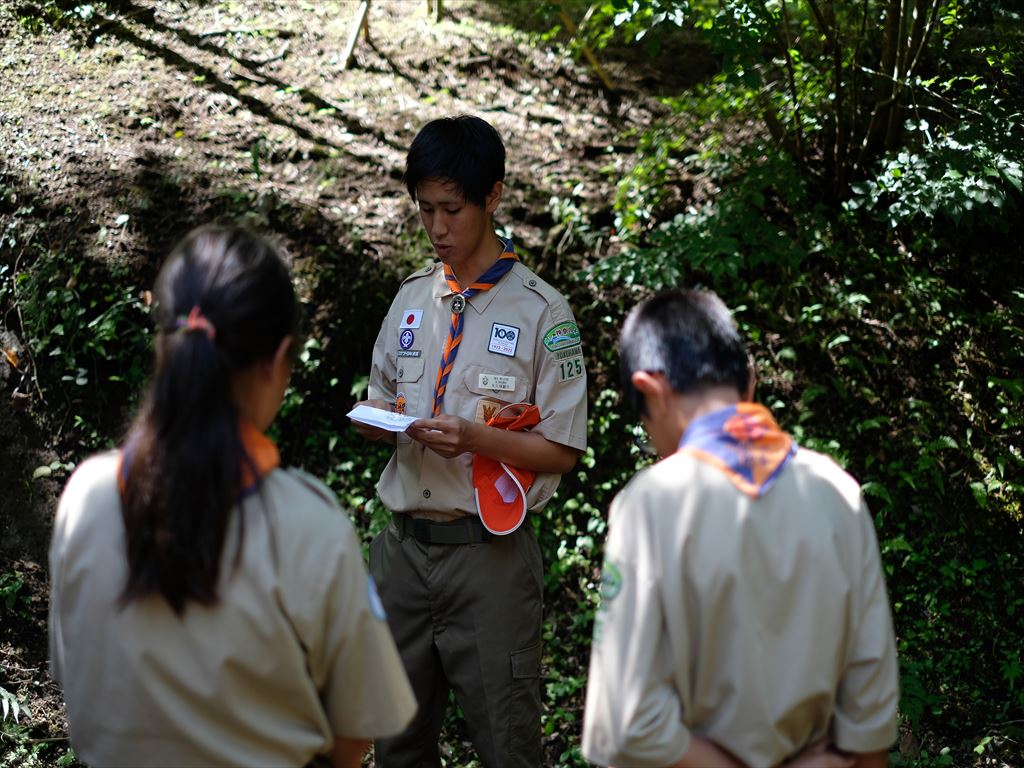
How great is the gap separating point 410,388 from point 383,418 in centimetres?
26

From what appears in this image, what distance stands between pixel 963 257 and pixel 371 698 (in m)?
4.20

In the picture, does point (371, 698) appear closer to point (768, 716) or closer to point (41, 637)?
point (768, 716)

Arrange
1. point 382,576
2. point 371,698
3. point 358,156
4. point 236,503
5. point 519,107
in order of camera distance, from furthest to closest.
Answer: point 519,107, point 358,156, point 382,576, point 371,698, point 236,503

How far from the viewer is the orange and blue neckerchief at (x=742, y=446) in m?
1.61

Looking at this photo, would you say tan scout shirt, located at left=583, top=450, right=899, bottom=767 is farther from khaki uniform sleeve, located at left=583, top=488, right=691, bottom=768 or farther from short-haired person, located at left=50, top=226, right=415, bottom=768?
short-haired person, located at left=50, top=226, right=415, bottom=768

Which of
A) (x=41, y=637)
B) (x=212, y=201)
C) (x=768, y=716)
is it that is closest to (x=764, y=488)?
(x=768, y=716)

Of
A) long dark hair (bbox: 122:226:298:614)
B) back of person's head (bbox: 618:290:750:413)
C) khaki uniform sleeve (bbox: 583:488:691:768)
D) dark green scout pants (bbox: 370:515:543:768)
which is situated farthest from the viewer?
dark green scout pants (bbox: 370:515:543:768)

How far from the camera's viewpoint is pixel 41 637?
12.5 feet

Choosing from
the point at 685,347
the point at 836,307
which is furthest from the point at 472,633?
the point at 836,307

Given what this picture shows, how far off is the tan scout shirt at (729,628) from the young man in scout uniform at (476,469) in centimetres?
97

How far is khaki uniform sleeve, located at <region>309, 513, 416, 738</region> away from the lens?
150cm

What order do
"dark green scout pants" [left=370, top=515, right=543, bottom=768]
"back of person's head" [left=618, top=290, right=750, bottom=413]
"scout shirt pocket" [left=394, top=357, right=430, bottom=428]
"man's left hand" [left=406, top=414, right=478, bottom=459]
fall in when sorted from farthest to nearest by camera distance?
"scout shirt pocket" [left=394, top=357, right=430, bottom=428], "dark green scout pants" [left=370, top=515, right=543, bottom=768], "man's left hand" [left=406, top=414, right=478, bottom=459], "back of person's head" [left=618, top=290, right=750, bottom=413]

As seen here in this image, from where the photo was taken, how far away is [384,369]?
2.89 metres

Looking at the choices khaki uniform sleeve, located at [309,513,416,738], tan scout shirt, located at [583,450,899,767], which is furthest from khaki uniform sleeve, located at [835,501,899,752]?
khaki uniform sleeve, located at [309,513,416,738]
